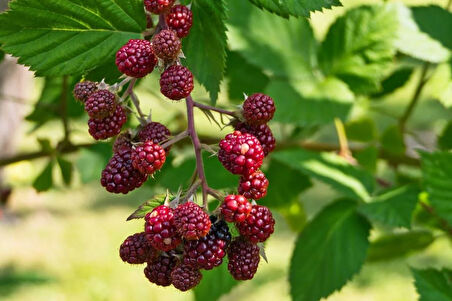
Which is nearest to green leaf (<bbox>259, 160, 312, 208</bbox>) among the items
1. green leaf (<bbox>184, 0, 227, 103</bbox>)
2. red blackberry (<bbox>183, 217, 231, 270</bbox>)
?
green leaf (<bbox>184, 0, 227, 103</bbox>)

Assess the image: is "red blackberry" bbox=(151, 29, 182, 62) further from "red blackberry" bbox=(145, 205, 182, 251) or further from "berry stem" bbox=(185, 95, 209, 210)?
"red blackberry" bbox=(145, 205, 182, 251)

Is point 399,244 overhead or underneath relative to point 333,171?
underneath

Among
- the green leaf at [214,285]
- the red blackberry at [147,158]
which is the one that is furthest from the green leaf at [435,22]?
the red blackberry at [147,158]

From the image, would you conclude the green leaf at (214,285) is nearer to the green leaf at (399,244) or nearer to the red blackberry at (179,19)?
the green leaf at (399,244)

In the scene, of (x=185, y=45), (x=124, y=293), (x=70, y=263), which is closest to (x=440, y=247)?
(x=124, y=293)

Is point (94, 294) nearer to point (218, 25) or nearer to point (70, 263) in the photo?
point (70, 263)

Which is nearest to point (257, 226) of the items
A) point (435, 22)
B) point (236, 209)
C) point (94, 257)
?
point (236, 209)

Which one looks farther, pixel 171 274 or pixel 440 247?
pixel 440 247

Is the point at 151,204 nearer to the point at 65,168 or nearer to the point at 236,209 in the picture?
the point at 236,209
